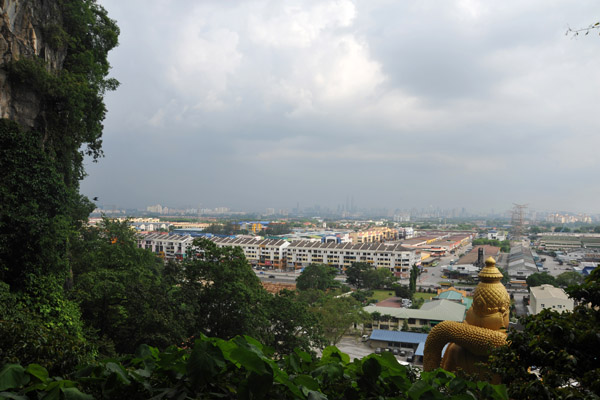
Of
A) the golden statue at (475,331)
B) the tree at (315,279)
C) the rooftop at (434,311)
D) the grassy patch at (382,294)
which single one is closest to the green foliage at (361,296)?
the grassy patch at (382,294)

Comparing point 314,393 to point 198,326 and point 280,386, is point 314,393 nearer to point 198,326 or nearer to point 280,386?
point 280,386

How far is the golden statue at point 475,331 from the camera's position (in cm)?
356

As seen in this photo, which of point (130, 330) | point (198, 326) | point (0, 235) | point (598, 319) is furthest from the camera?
point (198, 326)

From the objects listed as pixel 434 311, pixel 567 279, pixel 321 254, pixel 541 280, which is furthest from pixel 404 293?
pixel 321 254

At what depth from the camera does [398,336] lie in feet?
54.1

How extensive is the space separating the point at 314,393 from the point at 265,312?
27.9 ft

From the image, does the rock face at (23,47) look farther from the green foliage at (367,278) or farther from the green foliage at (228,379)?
the green foliage at (367,278)

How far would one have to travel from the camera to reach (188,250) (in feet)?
32.6

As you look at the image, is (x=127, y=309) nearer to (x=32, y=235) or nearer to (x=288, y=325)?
(x=32, y=235)

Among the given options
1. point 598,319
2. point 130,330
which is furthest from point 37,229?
point 598,319

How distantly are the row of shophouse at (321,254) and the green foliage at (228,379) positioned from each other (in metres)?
36.2

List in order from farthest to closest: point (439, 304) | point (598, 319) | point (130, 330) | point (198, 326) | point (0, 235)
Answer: point (439, 304)
point (198, 326)
point (130, 330)
point (0, 235)
point (598, 319)

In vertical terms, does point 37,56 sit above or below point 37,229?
above

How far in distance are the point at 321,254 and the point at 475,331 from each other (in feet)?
118
